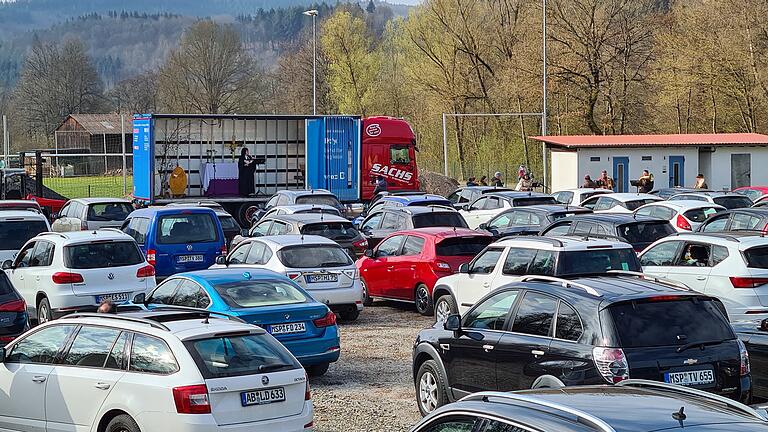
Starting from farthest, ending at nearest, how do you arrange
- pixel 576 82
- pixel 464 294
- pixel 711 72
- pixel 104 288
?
pixel 576 82, pixel 711 72, pixel 104 288, pixel 464 294

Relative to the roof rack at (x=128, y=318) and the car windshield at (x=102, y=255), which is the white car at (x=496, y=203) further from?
the roof rack at (x=128, y=318)

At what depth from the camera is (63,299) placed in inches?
665

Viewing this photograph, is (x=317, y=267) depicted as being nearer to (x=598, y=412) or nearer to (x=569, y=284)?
(x=569, y=284)

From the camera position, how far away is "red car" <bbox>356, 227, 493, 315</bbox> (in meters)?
18.5

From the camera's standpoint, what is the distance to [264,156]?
133 ft

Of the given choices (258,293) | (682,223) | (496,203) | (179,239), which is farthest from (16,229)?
(682,223)

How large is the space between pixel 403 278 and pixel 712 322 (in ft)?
34.4

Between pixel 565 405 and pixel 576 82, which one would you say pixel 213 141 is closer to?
pixel 576 82

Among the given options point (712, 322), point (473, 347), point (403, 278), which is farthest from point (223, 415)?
point (403, 278)

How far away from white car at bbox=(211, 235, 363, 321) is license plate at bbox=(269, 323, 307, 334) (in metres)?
3.88

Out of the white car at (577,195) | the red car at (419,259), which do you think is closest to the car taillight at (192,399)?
the red car at (419,259)

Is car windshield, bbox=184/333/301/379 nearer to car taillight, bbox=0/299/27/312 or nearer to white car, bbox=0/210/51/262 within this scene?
car taillight, bbox=0/299/27/312

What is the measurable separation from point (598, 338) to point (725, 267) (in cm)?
646

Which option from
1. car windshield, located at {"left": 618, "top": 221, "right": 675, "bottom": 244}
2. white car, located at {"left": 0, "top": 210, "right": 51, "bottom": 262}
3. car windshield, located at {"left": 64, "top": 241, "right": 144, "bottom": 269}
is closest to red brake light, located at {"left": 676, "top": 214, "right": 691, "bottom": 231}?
car windshield, located at {"left": 618, "top": 221, "right": 675, "bottom": 244}
